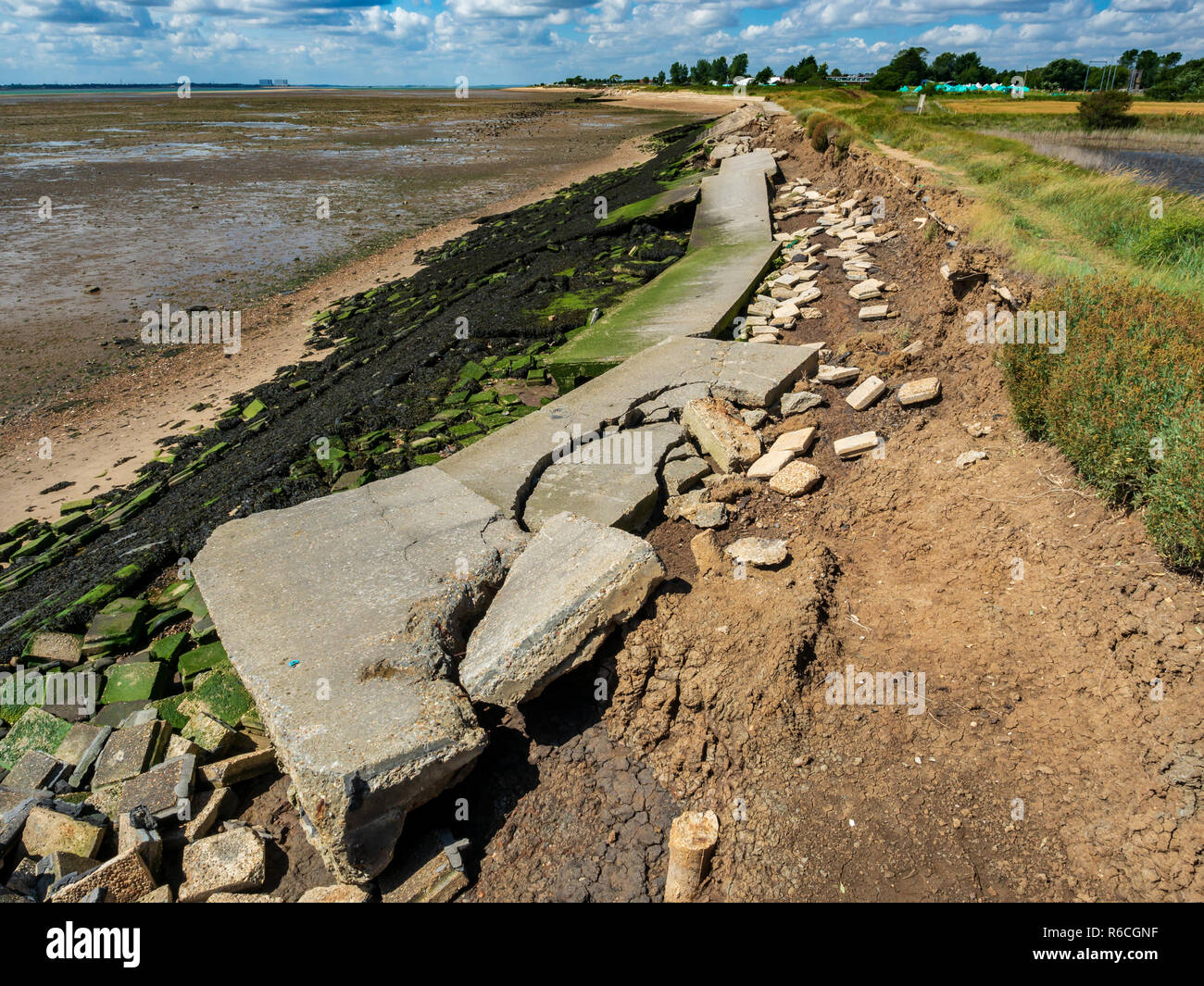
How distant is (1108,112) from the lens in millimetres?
21672

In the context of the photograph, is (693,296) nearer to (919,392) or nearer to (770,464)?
(919,392)

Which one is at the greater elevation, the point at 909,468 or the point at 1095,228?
the point at 1095,228

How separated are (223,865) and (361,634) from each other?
102cm

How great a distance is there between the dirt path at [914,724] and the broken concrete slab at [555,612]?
0.28 meters

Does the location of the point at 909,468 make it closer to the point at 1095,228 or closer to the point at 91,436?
the point at 1095,228

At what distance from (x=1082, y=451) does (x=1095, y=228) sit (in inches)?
211

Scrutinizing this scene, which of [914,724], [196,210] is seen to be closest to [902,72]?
[196,210]

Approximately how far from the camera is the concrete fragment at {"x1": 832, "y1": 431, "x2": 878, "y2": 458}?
4566 mm

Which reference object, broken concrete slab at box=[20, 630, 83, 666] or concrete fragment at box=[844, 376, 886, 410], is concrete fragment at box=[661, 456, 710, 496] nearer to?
concrete fragment at box=[844, 376, 886, 410]

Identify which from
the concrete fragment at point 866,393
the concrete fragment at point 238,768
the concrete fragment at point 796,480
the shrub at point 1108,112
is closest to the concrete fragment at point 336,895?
the concrete fragment at point 238,768

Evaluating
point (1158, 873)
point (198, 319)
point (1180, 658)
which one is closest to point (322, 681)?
point (1158, 873)

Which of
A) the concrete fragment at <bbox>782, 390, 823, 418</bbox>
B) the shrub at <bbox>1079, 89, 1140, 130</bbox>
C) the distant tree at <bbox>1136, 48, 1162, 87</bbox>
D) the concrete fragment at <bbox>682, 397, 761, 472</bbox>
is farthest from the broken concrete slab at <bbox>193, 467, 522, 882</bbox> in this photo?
the distant tree at <bbox>1136, 48, 1162, 87</bbox>

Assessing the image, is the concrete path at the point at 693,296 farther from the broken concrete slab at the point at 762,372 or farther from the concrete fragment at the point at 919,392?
the concrete fragment at the point at 919,392

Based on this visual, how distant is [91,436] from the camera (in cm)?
797
